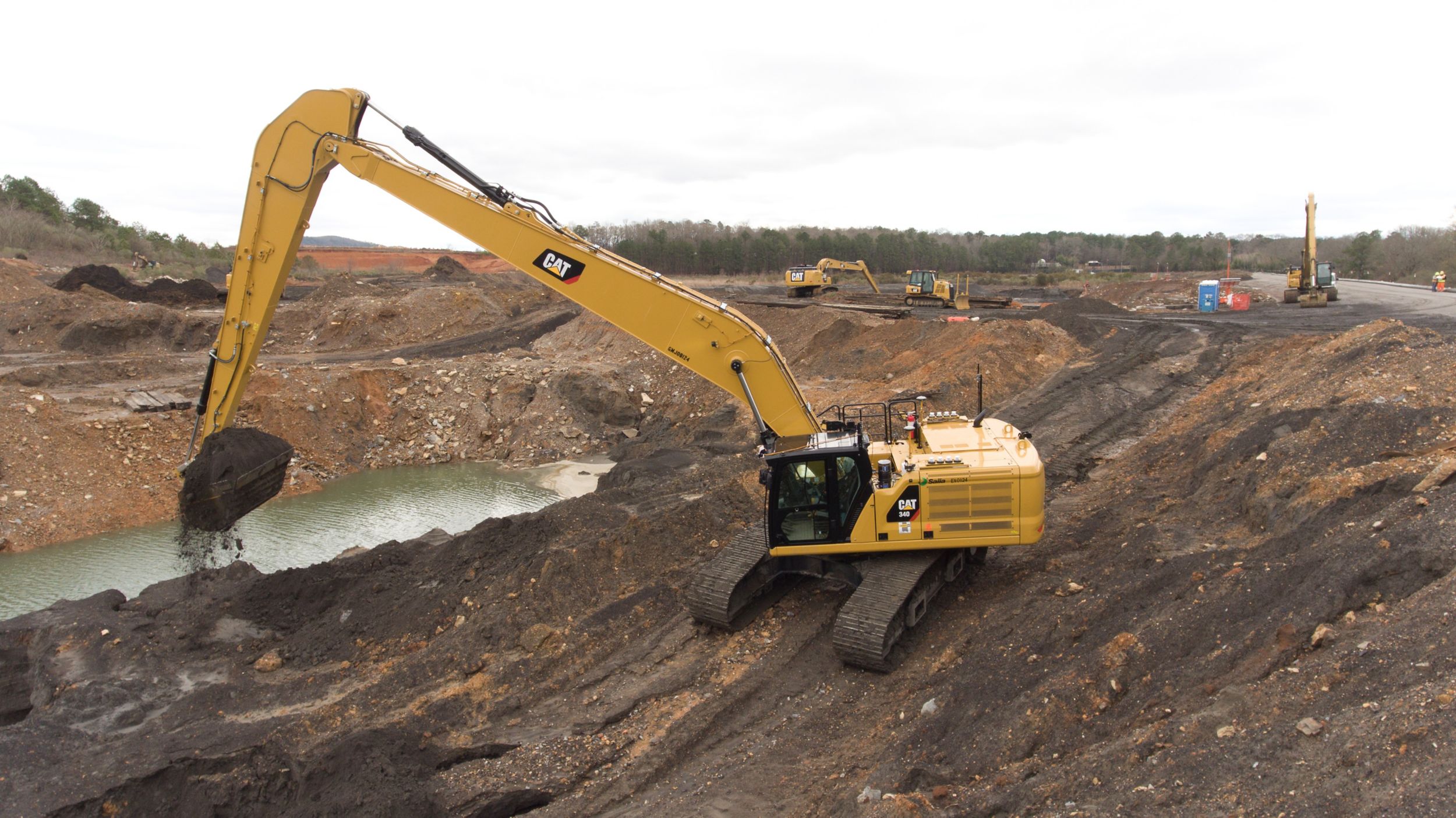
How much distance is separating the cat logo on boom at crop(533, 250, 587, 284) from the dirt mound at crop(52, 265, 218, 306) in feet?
113

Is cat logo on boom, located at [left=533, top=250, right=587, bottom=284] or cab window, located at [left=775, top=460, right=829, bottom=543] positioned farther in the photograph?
cat logo on boom, located at [left=533, top=250, right=587, bottom=284]

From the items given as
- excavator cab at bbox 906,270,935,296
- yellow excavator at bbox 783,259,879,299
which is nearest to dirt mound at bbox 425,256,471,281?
yellow excavator at bbox 783,259,879,299

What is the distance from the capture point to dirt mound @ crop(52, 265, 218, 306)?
3475 centimetres

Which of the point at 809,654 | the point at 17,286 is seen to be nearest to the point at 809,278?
the point at 809,654

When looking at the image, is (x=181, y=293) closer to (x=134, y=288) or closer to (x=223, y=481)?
(x=134, y=288)

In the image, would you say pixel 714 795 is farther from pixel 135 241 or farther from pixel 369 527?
pixel 135 241

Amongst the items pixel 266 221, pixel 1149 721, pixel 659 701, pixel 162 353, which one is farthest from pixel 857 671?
pixel 162 353

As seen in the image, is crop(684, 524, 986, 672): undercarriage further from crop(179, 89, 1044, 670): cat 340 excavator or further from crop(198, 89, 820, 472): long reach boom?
crop(198, 89, 820, 472): long reach boom

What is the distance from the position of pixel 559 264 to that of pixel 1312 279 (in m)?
32.0

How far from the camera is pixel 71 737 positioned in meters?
7.39

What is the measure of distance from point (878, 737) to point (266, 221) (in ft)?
27.1

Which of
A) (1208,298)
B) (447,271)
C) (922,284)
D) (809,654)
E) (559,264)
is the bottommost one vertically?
(809,654)

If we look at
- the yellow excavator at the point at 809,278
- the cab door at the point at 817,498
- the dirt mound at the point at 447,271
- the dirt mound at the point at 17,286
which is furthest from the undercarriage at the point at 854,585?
the dirt mound at the point at 447,271

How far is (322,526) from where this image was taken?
15.1 m
